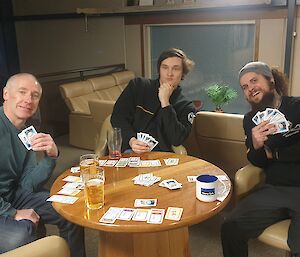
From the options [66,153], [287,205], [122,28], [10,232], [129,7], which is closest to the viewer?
[10,232]

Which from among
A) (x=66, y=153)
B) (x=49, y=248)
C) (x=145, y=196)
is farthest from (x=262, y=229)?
(x=66, y=153)

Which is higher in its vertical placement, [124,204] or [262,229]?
[124,204]

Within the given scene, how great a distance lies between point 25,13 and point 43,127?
3753 millimetres

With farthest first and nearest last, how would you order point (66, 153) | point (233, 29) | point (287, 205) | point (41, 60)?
point (41, 60)
point (233, 29)
point (66, 153)
point (287, 205)

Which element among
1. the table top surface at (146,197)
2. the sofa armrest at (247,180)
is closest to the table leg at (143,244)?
the table top surface at (146,197)

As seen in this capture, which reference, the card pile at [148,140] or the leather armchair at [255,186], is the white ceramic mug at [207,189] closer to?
the leather armchair at [255,186]

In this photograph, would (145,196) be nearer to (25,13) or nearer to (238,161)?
(238,161)

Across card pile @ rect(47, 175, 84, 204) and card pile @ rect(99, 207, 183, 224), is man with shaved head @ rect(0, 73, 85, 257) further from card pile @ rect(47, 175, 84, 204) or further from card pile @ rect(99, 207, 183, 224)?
card pile @ rect(99, 207, 183, 224)

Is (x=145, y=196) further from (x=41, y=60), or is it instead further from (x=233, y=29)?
(x=41, y=60)

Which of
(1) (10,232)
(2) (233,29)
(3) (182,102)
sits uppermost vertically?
(2) (233,29)

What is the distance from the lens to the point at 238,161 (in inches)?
119

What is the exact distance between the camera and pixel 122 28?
6.69m

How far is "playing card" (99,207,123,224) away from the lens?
1430 mm

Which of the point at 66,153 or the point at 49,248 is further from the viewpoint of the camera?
the point at 66,153
